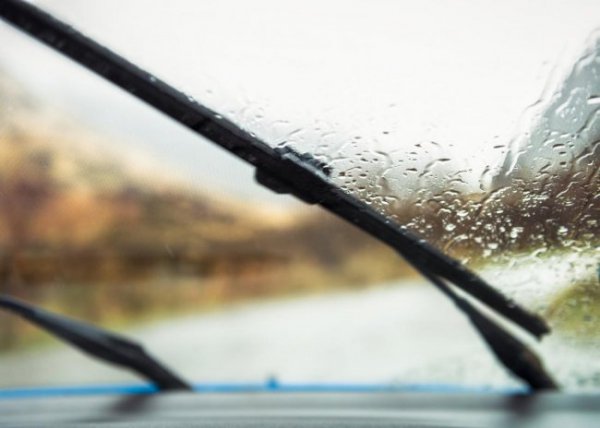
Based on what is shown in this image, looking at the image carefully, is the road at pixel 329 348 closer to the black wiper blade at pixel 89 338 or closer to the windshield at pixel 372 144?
the windshield at pixel 372 144

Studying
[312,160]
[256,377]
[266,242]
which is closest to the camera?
[312,160]

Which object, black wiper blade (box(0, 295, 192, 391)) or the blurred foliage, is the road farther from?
black wiper blade (box(0, 295, 192, 391))

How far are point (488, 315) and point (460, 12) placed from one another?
3.34 ft

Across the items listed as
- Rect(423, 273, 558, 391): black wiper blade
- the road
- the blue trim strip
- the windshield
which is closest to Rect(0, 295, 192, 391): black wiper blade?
the blue trim strip

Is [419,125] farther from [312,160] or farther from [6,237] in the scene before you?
[6,237]

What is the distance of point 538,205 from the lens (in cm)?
253

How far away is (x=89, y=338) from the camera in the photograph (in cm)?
309

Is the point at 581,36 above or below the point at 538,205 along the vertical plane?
above

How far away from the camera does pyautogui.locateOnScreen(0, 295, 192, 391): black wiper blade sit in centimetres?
309

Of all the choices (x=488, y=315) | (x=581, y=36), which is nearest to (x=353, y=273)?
(x=488, y=315)

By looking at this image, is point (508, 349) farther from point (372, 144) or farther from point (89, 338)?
point (89, 338)

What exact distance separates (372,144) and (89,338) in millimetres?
1293

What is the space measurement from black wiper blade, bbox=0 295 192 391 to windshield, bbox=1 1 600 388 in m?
0.45

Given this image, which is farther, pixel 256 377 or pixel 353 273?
pixel 353 273
